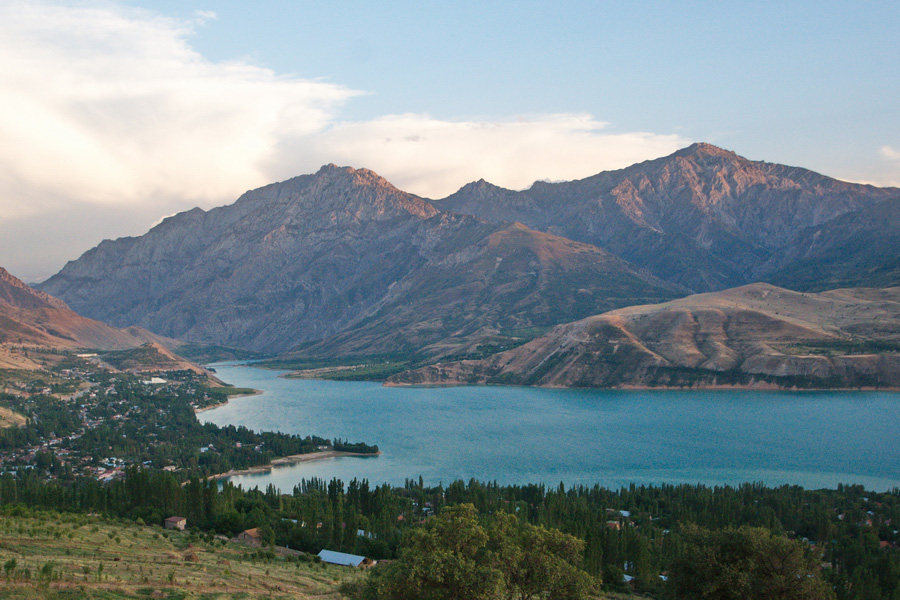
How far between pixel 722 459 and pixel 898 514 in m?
46.0

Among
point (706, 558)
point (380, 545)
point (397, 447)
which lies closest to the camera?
point (706, 558)

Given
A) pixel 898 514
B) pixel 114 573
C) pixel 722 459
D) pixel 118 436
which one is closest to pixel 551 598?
pixel 114 573

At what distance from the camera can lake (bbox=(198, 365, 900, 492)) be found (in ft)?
401

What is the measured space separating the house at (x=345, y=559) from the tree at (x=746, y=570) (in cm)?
2862

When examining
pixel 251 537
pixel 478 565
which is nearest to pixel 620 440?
pixel 251 537

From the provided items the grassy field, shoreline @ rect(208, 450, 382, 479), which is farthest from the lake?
the grassy field

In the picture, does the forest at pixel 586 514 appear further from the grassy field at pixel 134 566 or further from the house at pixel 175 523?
the grassy field at pixel 134 566

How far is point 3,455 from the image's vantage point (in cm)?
12581

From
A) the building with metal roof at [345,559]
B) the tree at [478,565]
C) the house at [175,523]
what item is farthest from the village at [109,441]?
the tree at [478,565]

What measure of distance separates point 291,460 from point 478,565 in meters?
107

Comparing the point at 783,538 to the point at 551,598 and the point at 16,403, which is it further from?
the point at 16,403

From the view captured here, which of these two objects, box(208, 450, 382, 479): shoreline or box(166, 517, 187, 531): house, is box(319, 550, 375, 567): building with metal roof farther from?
box(208, 450, 382, 479): shoreline

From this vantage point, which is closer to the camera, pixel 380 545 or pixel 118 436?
pixel 380 545

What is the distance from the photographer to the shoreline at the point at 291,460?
12698cm
